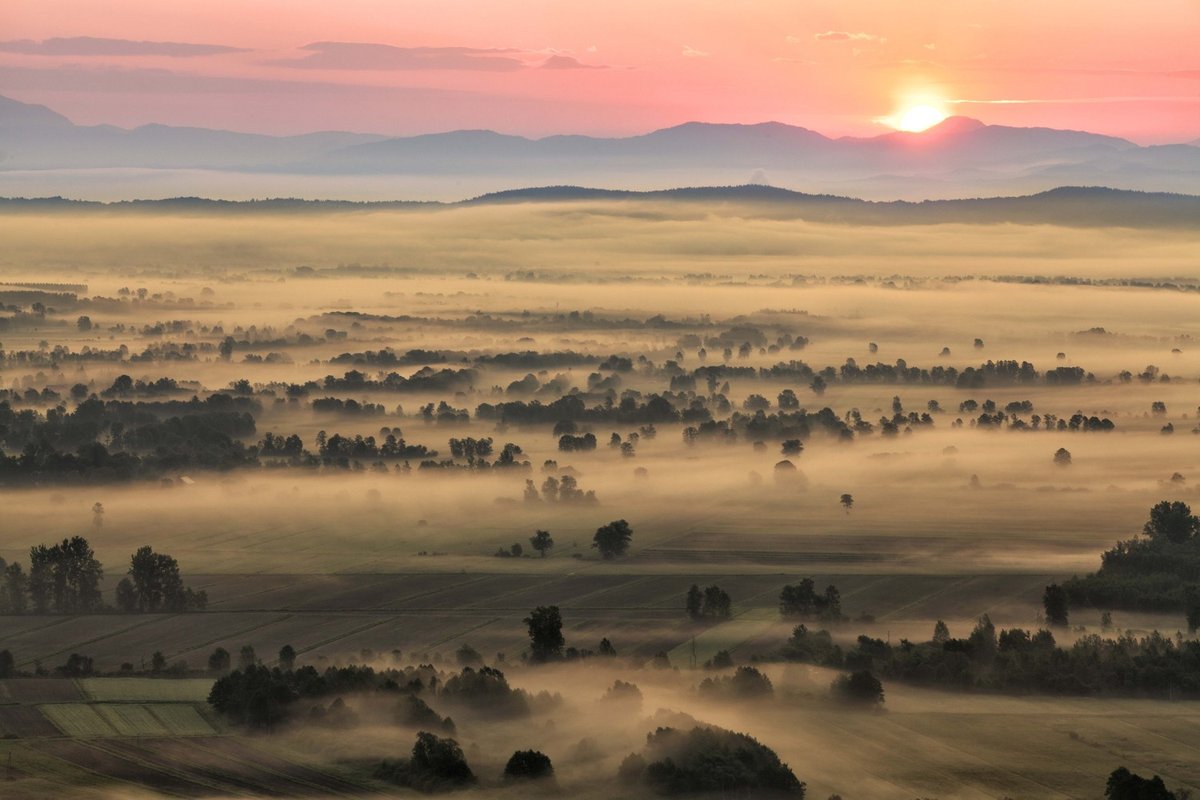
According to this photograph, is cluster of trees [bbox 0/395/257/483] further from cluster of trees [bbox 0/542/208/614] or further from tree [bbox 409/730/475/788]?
tree [bbox 409/730/475/788]

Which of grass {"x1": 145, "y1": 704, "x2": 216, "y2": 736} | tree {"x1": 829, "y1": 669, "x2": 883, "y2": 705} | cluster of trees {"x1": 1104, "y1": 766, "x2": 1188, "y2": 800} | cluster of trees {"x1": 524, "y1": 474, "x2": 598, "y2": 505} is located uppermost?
cluster of trees {"x1": 524, "y1": 474, "x2": 598, "y2": 505}

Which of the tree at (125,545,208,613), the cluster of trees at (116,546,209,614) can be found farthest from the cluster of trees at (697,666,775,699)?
the tree at (125,545,208,613)

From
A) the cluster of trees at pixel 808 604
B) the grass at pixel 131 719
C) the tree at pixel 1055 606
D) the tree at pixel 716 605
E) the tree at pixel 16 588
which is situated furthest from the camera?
the tree at pixel 16 588

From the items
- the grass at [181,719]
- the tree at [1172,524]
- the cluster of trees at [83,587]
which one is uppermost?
the cluster of trees at [83,587]

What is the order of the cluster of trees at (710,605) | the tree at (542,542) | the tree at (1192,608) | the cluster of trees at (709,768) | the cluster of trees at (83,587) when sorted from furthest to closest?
1. the tree at (542,542)
2. the cluster of trees at (83,587)
3. the cluster of trees at (710,605)
4. the tree at (1192,608)
5. the cluster of trees at (709,768)

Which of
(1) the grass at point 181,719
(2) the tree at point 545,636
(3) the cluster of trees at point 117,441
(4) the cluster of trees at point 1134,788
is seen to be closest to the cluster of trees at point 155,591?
(2) the tree at point 545,636

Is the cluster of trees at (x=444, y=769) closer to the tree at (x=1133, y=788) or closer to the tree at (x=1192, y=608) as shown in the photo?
the tree at (x=1133, y=788)

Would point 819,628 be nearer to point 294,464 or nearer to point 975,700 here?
point 975,700
